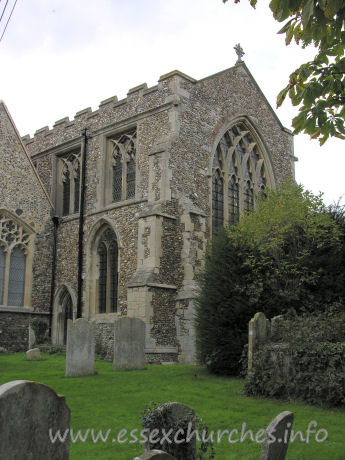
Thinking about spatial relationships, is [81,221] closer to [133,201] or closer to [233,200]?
[133,201]

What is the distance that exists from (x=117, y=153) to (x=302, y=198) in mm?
8902

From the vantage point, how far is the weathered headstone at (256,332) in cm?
1036

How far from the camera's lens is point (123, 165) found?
19.7m

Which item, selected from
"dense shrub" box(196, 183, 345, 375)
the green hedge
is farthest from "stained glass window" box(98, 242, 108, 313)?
the green hedge

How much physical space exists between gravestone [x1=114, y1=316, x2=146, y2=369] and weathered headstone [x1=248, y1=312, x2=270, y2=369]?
3249 mm

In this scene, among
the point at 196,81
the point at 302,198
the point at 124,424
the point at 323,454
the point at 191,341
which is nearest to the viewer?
the point at 323,454

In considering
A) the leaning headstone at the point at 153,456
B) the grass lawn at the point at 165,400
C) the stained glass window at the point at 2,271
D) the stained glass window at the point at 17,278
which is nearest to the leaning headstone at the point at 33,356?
the grass lawn at the point at 165,400

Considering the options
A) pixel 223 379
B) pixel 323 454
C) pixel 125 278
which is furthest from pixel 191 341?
pixel 323 454

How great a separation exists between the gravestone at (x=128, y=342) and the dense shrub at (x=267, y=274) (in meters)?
1.51

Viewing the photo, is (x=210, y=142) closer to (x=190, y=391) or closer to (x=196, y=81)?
(x=196, y=81)

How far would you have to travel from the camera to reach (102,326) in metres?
18.0

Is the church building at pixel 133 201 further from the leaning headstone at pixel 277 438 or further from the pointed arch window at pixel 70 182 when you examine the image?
the leaning headstone at pixel 277 438

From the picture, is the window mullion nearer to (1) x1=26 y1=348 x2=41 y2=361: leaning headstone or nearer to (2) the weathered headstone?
(1) x1=26 y1=348 x2=41 y2=361: leaning headstone

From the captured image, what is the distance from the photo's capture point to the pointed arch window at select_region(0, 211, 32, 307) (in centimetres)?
1888
